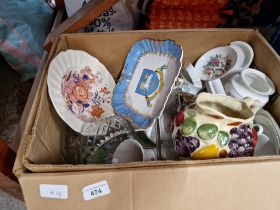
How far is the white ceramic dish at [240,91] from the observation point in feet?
2.47

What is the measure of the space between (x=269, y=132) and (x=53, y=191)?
1.84 feet

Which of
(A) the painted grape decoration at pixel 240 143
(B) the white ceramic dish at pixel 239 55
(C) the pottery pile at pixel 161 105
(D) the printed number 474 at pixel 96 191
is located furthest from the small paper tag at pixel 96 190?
(B) the white ceramic dish at pixel 239 55

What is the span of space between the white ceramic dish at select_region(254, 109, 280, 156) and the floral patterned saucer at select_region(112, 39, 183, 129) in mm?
267

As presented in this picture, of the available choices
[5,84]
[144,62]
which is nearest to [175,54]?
[144,62]

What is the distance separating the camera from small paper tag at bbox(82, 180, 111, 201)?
516 millimetres

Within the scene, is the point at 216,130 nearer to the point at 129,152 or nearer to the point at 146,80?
the point at 129,152

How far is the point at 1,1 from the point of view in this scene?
1.16m

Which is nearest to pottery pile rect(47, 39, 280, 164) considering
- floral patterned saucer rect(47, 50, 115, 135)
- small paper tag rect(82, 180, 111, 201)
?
floral patterned saucer rect(47, 50, 115, 135)

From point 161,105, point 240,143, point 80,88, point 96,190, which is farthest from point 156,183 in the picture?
point 80,88

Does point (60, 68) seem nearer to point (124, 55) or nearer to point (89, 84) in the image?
point (89, 84)

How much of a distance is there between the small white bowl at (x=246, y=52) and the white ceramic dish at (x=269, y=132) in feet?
0.56

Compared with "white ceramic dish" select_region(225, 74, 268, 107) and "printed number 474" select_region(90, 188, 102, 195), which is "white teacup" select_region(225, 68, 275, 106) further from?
"printed number 474" select_region(90, 188, 102, 195)

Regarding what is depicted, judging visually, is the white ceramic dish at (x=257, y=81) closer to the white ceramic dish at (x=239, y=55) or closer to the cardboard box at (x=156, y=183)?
the white ceramic dish at (x=239, y=55)

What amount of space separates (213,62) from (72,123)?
490 millimetres
